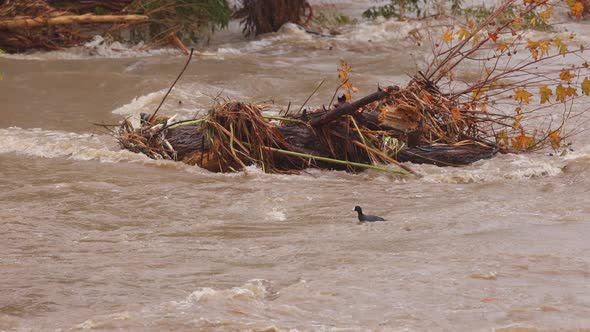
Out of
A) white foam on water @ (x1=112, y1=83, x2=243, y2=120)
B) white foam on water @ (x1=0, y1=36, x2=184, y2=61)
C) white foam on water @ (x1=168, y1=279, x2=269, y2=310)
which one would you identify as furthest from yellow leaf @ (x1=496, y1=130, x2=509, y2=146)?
white foam on water @ (x1=0, y1=36, x2=184, y2=61)

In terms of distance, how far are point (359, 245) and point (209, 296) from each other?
1.21 m

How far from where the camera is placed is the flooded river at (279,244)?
3.82 m

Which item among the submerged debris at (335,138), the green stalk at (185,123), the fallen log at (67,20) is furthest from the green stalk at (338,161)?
the fallen log at (67,20)

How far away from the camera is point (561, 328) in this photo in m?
3.61

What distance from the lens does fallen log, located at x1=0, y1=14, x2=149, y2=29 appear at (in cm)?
1425

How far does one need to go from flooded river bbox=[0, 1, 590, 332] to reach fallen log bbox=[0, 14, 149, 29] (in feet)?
15.9

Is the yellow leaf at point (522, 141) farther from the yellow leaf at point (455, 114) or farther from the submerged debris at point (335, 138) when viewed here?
the yellow leaf at point (455, 114)

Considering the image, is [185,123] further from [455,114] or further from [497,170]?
[497,170]

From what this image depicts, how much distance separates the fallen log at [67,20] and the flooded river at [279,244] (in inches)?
190

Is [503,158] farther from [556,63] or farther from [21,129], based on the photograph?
[556,63]

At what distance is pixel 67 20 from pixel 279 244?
1032cm

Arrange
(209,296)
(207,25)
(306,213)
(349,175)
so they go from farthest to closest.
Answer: (207,25) → (349,175) → (306,213) → (209,296)

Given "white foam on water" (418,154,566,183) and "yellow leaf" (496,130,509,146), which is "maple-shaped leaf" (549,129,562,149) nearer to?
"white foam on water" (418,154,566,183)

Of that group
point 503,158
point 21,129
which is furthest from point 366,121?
point 21,129
